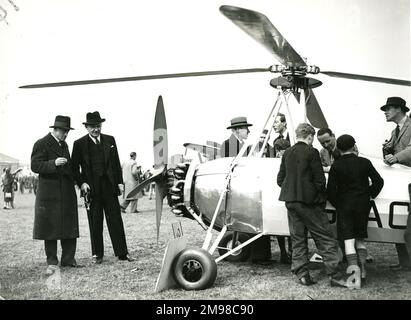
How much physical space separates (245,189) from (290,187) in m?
0.70

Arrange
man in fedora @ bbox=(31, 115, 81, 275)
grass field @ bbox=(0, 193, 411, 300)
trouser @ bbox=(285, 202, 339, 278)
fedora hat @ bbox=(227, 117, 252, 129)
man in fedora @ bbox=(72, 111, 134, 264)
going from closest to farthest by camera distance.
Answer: grass field @ bbox=(0, 193, 411, 300)
trouser @ bbox=(285, 202, 339, 278)
man in fedora @ bbox=(31, 115, 81, 275)
man in fedora @ bbox=(72, 111, 134, 264)
fedora hat @ bbox=(227, 117, 252, 129)

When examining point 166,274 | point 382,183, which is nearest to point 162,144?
point 166,274

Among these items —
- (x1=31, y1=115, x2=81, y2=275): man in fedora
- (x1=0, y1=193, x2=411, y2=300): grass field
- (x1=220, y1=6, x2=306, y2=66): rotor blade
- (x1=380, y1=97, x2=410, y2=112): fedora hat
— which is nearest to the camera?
(x1=220, y1=6, x2=306, y2=66): rotor blade

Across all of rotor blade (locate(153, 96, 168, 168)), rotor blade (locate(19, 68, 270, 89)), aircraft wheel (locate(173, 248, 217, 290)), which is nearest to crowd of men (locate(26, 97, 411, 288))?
aircraft wheel (locate(173, 248, 217, 290))

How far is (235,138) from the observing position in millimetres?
7332

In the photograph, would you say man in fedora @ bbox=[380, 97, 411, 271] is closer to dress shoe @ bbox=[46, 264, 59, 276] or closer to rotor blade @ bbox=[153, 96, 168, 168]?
rotor blade @ bbox=[153, 96, 168, 168]

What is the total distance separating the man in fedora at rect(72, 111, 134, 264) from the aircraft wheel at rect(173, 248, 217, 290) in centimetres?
201

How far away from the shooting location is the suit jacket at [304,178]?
4.82 meters

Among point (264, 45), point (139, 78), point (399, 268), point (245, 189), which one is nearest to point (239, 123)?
point (245, 189)

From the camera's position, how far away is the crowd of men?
16.0 feet

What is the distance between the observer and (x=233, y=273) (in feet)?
19.7

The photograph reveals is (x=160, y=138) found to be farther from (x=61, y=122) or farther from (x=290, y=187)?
(x=290, y=187)
